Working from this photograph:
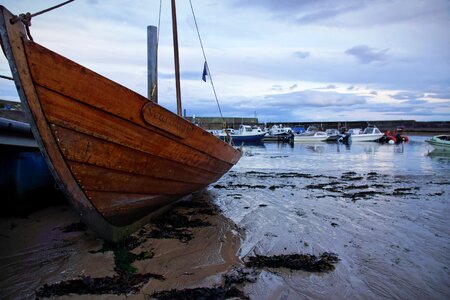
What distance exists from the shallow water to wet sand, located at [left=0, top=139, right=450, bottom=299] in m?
0.02

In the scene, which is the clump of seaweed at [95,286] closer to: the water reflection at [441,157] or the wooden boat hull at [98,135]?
the wooden boat hull at [98,135]

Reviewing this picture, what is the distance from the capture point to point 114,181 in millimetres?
3703

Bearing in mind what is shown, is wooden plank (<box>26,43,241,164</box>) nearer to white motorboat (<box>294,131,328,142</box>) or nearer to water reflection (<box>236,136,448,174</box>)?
water reflection (<box>236,136,448,174</box>)

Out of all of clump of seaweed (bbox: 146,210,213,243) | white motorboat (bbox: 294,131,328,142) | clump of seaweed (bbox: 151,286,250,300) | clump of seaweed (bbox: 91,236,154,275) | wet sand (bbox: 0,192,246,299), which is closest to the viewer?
clump of seaweed (bbox: 151,286,250,300)

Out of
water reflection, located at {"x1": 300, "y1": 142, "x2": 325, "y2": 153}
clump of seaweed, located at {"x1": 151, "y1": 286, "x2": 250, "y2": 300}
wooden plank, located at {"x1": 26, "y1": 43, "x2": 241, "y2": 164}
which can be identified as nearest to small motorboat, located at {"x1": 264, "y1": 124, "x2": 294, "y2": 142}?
water reflection, located at {"x1": 300, "y1": 142, "x2": 325, "y2": 153}

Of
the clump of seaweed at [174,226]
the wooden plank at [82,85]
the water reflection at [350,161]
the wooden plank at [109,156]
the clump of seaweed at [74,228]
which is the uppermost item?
the wooden plank at [82,85]

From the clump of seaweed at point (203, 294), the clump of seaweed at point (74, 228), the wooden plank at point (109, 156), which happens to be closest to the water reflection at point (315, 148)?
the clump of seaweed at point (74, 228)

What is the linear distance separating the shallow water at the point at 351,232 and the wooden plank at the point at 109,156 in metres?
1.61

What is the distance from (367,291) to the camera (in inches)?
126

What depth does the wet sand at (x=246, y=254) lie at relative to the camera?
10.6 feet

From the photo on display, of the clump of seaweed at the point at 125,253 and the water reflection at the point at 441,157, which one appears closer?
the clump of seaweed at the point at 125,253

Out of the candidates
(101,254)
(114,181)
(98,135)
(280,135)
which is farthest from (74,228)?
(280,135)

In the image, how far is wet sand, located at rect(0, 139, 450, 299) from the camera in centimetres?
322

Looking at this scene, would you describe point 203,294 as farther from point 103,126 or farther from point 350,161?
point 350,161
